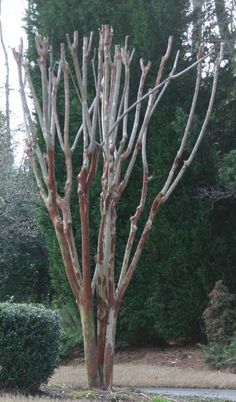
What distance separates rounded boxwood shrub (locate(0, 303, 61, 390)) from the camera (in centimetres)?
943

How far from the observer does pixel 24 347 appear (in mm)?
9484

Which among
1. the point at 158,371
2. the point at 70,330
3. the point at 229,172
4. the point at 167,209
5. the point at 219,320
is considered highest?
the point at 229,172

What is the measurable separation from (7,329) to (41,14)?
37.2ft

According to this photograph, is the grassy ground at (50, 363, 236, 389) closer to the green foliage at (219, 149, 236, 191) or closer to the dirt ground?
the dirt ground

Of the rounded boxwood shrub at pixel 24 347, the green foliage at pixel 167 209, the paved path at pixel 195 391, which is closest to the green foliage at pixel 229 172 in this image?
the green foliage at pixel 167 209

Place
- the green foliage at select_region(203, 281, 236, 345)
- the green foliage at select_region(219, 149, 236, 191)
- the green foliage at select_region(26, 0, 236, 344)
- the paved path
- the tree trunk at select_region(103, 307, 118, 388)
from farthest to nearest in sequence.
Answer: the green foliage at select_region(26, 0, 236, 344)
the green foliage at select_region(203, 281, 236, 345)
the green foliage at select_region(219, 149, 236, 191)
the paved path
the tree trunk at select_region(103, 307, 118, 388)

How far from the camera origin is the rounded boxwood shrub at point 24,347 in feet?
30.9

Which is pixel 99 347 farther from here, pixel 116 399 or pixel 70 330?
pixel 70 330

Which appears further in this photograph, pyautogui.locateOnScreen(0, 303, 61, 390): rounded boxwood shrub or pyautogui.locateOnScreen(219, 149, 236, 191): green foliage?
pyautogui.locateOnScreen(219, 149, 236, 191): green foliage

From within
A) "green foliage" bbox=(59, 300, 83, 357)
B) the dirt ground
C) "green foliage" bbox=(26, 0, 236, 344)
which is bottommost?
the dirt ground

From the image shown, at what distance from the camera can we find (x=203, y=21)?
18.7m

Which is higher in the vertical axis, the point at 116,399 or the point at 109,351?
the point at 109,351

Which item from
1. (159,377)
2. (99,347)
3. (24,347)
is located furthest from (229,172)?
(24,347)

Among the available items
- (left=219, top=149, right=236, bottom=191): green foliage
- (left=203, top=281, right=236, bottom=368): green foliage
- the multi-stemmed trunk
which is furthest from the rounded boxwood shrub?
(left=219, top=149, right=236, bottom=191): green foliage
